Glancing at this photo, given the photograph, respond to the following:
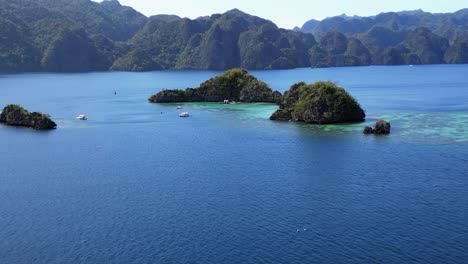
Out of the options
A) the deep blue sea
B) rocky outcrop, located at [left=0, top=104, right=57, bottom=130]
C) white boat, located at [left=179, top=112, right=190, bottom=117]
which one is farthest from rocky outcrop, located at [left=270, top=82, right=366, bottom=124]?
rocky outcrop, located at [left=0, top=104, right=57, bottom=130]

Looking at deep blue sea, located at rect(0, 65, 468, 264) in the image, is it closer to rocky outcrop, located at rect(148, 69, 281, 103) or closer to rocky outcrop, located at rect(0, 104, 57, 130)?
rocky outcrop, located at rect(0, 104, 57, 130)

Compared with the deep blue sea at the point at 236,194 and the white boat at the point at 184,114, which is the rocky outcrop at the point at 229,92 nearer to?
the white boat at the point at 184,114

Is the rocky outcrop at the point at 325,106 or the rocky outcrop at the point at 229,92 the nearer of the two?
the rocky outcrop at the point at 325,106

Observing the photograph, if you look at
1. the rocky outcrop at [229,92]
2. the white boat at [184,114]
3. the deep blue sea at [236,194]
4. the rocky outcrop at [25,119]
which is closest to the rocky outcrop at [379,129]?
the deep blue sea at [236,194]

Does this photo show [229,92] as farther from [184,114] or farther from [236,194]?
[236,194]

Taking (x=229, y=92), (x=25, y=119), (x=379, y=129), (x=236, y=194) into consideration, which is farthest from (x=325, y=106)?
(x=25, y=119)

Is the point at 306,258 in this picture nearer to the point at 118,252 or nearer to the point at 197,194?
the point at 118,252
